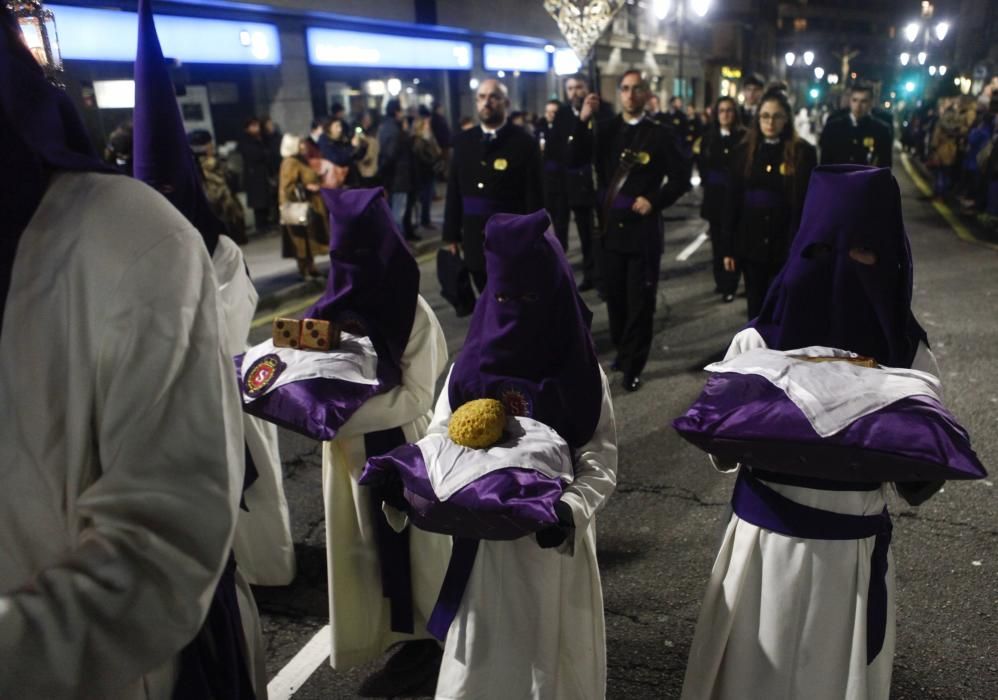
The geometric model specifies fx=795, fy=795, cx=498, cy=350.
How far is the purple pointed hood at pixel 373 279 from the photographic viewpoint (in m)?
2.94

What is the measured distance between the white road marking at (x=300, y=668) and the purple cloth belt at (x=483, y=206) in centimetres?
402

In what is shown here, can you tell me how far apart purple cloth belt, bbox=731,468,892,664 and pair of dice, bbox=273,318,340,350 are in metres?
1.53

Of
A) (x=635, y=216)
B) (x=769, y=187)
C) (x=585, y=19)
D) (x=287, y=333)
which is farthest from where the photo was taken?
(x=585, y=19)

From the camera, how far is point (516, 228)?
240cm

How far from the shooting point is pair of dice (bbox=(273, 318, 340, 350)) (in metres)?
2.89

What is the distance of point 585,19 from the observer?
11.5m

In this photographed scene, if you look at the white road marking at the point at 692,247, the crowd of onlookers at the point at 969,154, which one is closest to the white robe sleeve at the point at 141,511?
the white road marking at the point at 692,247

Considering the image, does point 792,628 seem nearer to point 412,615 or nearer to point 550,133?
point 412,615

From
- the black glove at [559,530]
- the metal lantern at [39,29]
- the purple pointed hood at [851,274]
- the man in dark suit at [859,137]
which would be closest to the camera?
the black glove at [559,530]

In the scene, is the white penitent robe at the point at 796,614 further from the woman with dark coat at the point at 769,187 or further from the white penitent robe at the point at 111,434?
the woman with dark coat at the point at 769,187

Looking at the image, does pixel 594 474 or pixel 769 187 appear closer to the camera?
pixel 594 474

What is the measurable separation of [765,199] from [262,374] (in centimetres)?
457

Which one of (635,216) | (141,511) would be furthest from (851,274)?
(635,216)

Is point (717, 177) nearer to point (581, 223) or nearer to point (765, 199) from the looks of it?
point (581, 223)
